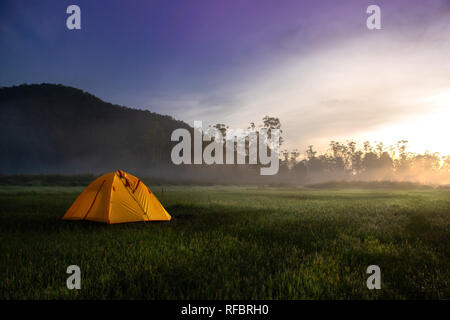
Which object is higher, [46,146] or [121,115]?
[121,115]

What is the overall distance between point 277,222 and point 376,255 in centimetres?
451

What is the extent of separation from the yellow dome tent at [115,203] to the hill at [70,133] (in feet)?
373

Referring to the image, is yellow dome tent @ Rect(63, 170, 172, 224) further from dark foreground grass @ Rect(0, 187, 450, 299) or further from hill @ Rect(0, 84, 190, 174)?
hill @ Rect(0, 84, 190, 174)

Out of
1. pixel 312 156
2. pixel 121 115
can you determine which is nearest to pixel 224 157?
pixel 312 156

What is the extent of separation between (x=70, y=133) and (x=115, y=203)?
170871 millimetres

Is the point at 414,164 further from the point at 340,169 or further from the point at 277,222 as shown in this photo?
the point at 277,222

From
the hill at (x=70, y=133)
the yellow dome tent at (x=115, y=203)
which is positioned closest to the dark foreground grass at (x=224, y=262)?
the yellow dome tent at (x=115, y=203)

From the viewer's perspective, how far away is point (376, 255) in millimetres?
5754

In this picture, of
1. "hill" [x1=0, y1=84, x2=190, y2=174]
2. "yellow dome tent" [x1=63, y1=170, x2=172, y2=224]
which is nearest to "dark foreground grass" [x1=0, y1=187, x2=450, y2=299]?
"yellow dome tent" [x1=63, y1=170, x2=172, y2=224]

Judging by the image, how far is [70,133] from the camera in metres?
150

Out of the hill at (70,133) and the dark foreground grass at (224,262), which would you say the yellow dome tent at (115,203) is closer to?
the dark foreground grass at (224,262)

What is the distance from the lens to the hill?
132500 mm

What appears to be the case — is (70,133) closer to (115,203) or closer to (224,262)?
(115,203)
